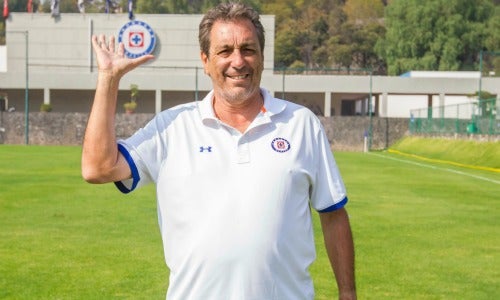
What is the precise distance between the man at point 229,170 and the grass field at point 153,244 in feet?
15.6

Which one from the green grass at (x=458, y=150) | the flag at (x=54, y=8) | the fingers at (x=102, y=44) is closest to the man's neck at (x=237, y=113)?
the fingers at (x=102, y=44)

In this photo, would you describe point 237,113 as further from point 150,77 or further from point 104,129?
point 150,77

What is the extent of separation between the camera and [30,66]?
77500 millimetres

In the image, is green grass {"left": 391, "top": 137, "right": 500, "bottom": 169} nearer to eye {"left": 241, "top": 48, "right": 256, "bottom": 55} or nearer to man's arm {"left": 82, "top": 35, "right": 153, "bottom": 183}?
eye {"left": 241, "top": 48, "right": 256, "bottom": 55}

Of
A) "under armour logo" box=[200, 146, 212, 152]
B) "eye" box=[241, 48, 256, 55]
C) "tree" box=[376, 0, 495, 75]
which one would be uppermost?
"tree" box=[376, 0, 495, 75]

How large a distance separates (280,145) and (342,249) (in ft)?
2.35

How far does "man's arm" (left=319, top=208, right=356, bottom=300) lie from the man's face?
2.46 ft

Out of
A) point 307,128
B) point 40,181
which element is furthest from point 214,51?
point 40,181

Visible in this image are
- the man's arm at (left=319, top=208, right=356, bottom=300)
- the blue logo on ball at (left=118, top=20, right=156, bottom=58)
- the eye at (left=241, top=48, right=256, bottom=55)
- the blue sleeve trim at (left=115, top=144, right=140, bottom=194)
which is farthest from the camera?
the blue logo on ball at (left=118, top=20, right=156, bottom=58)

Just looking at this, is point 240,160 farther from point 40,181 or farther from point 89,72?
point 89,72

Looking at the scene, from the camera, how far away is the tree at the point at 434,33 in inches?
3676

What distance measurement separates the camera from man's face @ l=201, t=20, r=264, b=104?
4.18 metres

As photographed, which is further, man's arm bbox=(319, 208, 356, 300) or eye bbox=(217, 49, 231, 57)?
man's arm bbox=(319, 208, 356, 300)

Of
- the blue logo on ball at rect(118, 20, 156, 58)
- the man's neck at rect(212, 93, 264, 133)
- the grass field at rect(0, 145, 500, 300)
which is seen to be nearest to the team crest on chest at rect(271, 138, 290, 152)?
the man's neck at rect(212, 93, 264, 133)
